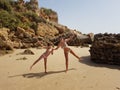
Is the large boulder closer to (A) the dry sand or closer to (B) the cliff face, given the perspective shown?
(B) the cliff face

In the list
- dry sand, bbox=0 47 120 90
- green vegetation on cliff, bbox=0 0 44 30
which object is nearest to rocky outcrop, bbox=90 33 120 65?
dry sand, bbox=0 47 120 90

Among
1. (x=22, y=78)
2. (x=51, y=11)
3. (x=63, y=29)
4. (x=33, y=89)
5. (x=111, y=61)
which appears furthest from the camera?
(x=51, y=11)

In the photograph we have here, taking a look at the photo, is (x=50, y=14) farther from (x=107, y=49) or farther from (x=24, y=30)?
(x=107, y=49)

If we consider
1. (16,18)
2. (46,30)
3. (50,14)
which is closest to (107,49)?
(46,30)

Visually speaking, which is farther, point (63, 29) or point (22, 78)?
point (63, 29)

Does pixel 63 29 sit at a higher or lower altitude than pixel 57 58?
higher

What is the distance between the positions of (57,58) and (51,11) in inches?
1442

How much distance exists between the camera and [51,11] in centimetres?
4662

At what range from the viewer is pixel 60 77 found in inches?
297

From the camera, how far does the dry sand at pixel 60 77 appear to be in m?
6.69

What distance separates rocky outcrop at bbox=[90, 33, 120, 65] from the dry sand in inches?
15.3

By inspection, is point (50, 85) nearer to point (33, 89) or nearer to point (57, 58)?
point (33, 89)

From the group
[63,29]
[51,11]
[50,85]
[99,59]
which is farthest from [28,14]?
[50,85]

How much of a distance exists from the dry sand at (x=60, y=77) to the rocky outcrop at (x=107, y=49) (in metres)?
0.39
